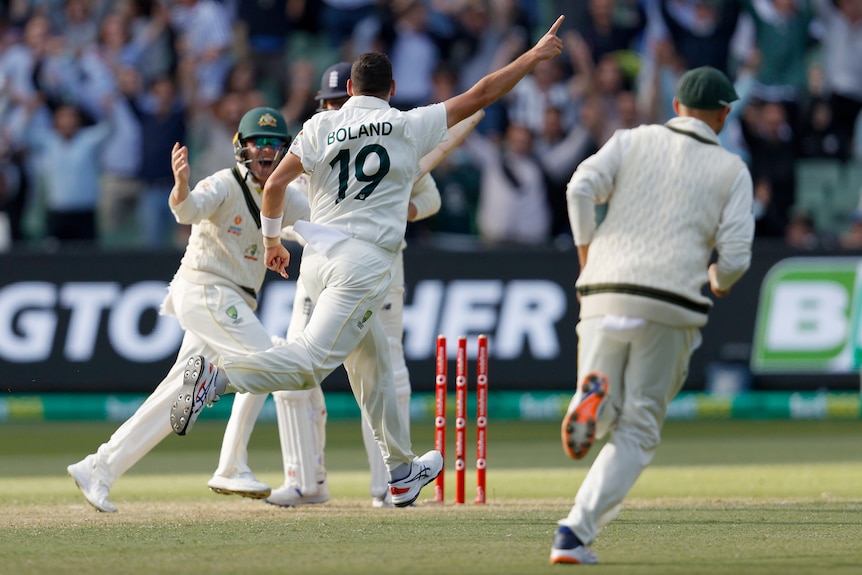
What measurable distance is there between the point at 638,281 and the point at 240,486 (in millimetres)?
3135

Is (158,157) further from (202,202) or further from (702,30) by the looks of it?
(202,202)

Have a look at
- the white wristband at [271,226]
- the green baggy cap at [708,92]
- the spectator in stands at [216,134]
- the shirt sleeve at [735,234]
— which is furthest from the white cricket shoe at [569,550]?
the spectator in stands at [216,134]

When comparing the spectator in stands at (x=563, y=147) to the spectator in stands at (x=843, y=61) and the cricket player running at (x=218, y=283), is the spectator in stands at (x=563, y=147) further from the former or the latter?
the cricket player running at (x=218, y=283)

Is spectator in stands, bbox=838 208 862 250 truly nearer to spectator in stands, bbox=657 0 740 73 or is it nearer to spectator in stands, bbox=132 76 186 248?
spectator in stands, bbox=657 0 740 73

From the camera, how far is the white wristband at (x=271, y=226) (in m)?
6.90

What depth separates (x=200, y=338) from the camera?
7.77 m

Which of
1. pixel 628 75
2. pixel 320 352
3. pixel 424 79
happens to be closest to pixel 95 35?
pixel 424 79

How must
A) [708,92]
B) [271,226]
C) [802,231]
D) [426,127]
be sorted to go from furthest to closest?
[802,231] < [271,226] < [426,127] < [708,92]

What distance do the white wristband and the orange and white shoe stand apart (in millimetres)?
2043

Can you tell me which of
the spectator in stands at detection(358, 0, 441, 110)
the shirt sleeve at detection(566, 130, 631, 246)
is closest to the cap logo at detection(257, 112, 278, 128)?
the shirt sleeve at detection(566, 130, 631, 246)

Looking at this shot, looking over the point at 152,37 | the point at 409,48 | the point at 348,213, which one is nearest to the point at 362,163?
the point at 348,213

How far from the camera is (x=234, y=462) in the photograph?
797 centimetres

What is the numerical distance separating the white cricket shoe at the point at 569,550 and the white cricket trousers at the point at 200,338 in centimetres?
262

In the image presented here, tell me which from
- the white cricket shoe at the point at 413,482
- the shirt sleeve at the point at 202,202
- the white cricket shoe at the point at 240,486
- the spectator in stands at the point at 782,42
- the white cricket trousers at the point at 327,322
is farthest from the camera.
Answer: the spectator in stands at the point at 782,42
